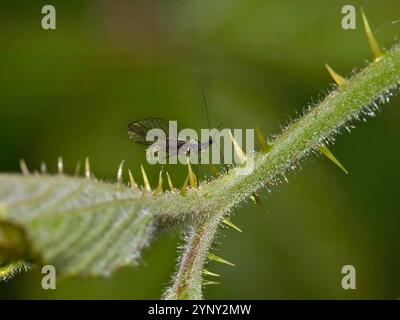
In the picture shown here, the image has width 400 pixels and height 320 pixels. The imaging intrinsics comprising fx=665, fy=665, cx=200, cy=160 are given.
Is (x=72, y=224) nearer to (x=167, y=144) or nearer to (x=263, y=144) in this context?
(x=263, y=144)

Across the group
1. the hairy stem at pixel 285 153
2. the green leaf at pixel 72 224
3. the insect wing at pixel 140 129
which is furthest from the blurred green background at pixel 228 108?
the green leaf at pixel 72 224

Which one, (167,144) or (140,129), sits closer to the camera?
(167,144)

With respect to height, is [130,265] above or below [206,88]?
below

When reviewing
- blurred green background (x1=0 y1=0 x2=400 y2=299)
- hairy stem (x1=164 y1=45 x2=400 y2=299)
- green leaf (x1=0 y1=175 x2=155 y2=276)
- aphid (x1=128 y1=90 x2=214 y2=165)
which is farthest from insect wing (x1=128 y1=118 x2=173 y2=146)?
blurred green background (x1=0 y1=0 x2=400 y2=299)

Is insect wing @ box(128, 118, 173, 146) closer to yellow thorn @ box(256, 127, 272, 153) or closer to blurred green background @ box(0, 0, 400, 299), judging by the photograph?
yellow thorn @ box(256, 127, 272, 153)

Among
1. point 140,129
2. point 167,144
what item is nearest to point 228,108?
point 140,129

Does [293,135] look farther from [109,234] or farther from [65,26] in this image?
[65,26]

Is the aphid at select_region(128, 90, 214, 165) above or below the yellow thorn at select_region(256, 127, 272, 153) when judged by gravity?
above

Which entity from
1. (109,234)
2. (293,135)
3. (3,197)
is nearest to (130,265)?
(109,234)
